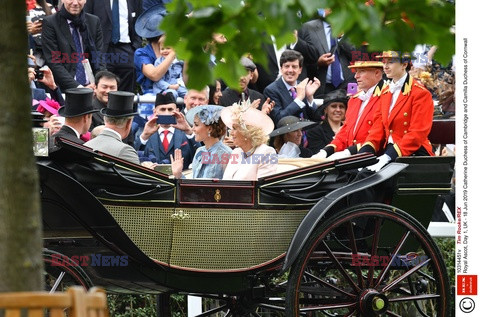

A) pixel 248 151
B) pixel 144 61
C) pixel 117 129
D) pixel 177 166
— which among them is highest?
pixel 144 61

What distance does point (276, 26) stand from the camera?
4.55 m

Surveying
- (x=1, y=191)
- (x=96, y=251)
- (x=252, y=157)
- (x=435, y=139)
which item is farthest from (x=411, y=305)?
(x=1, y=191)

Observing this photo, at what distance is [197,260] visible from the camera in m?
8.35

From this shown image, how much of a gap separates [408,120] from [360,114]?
1.64 feet

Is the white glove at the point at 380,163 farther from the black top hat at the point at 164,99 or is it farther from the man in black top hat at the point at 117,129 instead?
the black top hat at the point at 164,99

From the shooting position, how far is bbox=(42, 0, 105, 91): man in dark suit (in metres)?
10.4

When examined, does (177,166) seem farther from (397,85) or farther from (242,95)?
(242,95)

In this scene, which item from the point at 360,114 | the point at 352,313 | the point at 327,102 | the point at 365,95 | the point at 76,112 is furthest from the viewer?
the point at 327,102

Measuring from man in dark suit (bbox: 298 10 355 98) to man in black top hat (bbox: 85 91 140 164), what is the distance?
2.67 meters

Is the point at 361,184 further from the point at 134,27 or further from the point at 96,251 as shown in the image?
the point at 134,27

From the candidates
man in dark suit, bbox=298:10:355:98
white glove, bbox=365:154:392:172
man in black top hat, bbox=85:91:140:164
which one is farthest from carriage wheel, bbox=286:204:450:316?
man in dark suit, bbox=298:10:355:98

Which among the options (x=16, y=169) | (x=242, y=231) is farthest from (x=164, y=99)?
(x=16, y=169)

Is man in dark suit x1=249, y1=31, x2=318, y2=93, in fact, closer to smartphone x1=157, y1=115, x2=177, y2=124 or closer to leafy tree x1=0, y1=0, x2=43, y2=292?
smartphone x1=157, y1=115, x2=177, y2=124

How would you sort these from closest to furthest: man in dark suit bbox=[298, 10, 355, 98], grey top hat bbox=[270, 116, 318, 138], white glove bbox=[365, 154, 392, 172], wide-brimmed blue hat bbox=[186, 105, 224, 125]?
white glove bbox=[365, 154, 392, 172], wide-brimmed blue hat bbox=[186, 105, 224, 125], grey top hat bbox=[270, 116, 318, 138], man in dark suit bbox=[298, 10, 355, 98]
